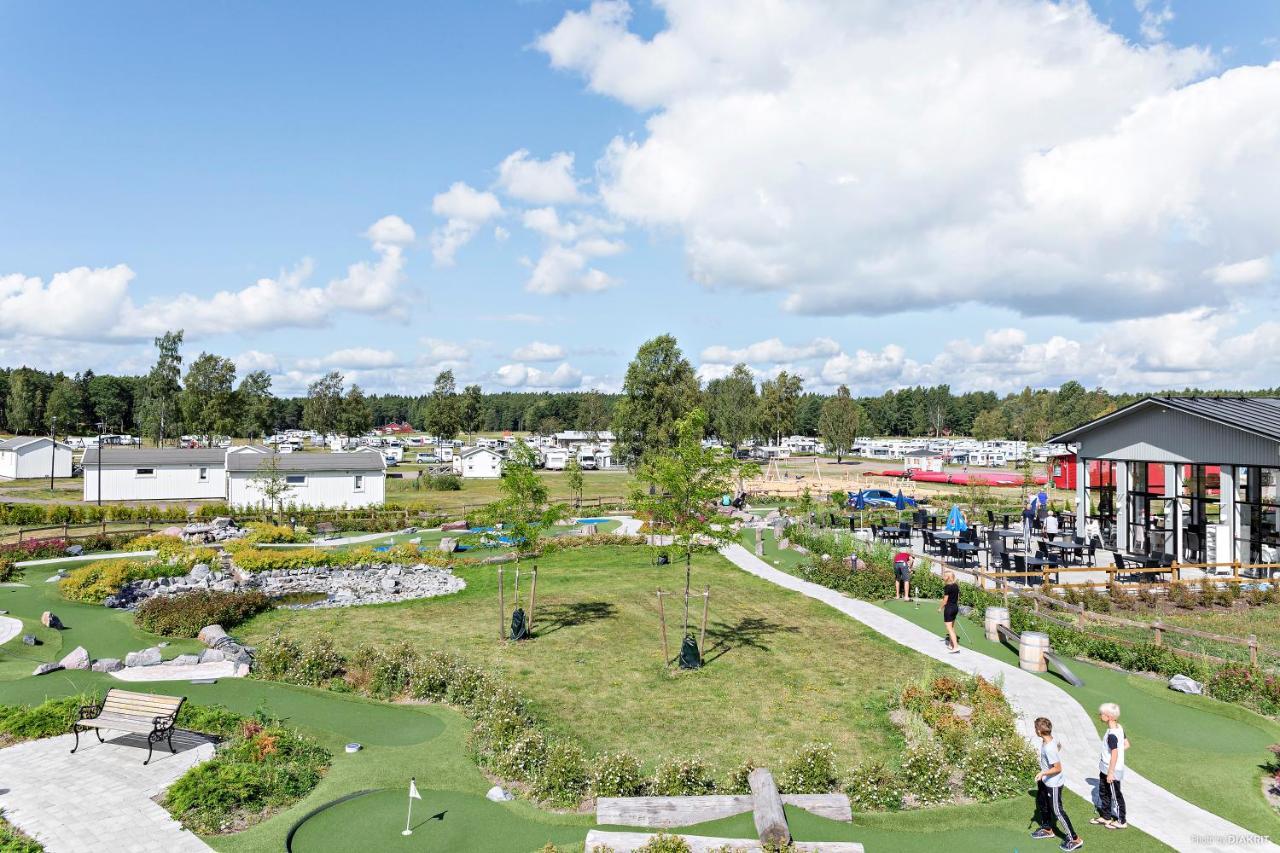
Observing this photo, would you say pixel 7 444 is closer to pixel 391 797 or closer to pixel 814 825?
pixel 391 797

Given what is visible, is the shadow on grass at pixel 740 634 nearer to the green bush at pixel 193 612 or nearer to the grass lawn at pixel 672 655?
the grass lawn at pixel 672 655

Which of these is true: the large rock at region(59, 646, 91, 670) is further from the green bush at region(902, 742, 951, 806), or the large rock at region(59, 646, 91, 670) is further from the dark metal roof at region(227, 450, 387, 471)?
the dark metal roof at region(227, 450, 387, 471)

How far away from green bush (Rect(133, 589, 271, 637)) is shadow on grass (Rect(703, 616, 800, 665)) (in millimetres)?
12906

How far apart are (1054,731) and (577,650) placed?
9.66 m

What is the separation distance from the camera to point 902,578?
21641 mm

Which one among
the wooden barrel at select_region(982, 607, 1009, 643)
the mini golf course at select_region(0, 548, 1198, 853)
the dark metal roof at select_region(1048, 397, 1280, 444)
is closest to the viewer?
the mini golf course at select_region(0, 548, 1198, 853)

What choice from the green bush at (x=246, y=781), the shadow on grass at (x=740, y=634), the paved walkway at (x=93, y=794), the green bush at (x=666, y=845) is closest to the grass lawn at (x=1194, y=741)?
the shadow on grass at (x=740, y=634)

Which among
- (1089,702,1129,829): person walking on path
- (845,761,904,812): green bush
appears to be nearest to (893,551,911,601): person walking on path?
(845,761,904,812): green bush

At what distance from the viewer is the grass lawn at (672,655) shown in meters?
12.1

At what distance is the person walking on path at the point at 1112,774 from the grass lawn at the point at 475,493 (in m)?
36.7

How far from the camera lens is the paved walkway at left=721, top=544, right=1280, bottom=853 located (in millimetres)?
8672

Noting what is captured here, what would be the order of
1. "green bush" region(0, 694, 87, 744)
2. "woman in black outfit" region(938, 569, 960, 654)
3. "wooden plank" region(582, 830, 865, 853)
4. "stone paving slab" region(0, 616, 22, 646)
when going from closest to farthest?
"wooden plank" region(582, 830, 865, 853) < "green bush" region(0, 694, 87, 744) < "woman in black outfit" region(938, 569, 960, 654) < "stone paving slab" region(0, 616, 22, 646)

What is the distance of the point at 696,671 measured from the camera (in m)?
15.3

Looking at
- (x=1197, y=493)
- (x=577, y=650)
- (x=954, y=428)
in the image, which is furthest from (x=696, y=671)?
(x=954, y=428)
